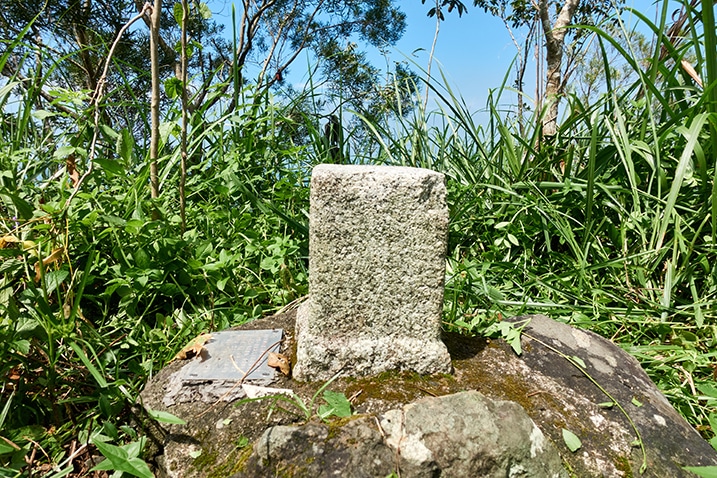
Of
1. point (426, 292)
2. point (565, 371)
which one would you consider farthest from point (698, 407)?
point (426, 292)

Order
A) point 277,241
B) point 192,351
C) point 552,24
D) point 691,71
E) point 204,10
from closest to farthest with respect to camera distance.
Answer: point 192,351, point 204,10, point 277,241, point 691,71, point 552,24

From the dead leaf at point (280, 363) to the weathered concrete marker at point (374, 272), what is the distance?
0.05m

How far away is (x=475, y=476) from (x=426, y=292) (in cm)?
51

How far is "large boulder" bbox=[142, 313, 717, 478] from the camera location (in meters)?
1.05

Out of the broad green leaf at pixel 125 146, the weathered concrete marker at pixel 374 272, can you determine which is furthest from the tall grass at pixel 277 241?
the weathered concrete marker at pixel 374 272

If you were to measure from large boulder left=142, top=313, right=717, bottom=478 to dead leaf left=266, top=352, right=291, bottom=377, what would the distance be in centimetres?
3

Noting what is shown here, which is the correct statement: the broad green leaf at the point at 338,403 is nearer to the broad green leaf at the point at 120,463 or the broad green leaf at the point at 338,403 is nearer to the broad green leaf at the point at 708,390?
the broad green leaf at the point at 120,463

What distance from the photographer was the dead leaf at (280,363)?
57.8 inches

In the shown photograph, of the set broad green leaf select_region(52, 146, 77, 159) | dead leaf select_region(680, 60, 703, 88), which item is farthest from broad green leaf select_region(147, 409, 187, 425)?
dead leaf select_region(680, 60, 703, 88)

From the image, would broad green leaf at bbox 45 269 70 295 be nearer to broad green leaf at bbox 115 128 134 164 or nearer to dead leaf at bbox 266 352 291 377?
broad green leaf at bbox 115 128 134 164

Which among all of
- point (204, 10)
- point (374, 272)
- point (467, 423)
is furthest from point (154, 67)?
point (467, 423)

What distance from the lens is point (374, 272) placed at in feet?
4.50

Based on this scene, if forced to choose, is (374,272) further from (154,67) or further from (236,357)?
(154,67)

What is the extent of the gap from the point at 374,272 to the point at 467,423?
470mm
